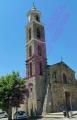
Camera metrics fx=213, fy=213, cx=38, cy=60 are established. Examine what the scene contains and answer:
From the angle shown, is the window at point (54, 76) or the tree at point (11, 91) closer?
the tree at point (11, 91)

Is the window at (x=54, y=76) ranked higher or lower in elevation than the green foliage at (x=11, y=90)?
higher

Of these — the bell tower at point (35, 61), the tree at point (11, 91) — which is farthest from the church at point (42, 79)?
the tree at point (11, 91)

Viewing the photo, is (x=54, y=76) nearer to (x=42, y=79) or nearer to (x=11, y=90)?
(x=42, y=79)

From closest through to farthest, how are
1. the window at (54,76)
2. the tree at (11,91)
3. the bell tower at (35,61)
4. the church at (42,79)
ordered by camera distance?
the tree at (11,91)
the church at (42,79)
the bell tower at (35,61)
the window at (54,76)

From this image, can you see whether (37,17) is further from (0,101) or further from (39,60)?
(0,101)

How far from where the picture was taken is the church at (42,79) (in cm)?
3797

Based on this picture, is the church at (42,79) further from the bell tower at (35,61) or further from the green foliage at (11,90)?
the green foliage at (11,90)

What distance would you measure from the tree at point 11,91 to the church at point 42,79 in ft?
15.9

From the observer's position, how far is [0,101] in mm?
32562

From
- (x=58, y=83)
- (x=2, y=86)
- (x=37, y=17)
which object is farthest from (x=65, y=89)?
(x=37, y=17)

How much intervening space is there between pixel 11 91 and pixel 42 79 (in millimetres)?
8828

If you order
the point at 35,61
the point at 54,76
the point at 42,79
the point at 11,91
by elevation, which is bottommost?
the point at 11,91

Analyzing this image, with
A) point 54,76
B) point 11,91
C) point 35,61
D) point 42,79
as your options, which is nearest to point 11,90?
point 11,91

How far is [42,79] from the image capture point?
4019cm
